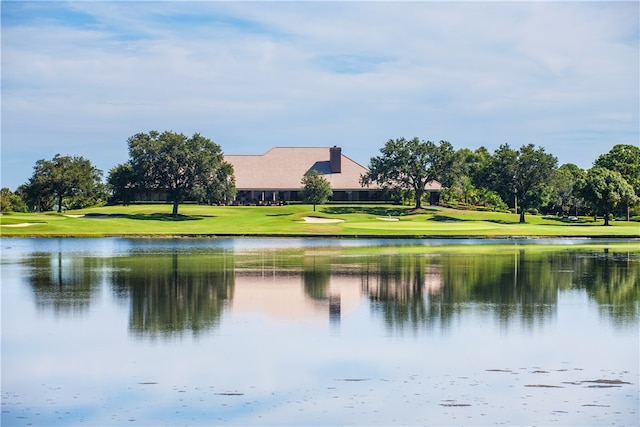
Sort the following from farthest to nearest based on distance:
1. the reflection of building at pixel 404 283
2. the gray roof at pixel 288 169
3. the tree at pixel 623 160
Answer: the tree at pixel 623 160, the gray roof at pixel 288 169, the reflection of building at pixel 404 283

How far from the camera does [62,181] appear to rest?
392 feet

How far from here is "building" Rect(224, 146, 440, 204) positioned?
426ft

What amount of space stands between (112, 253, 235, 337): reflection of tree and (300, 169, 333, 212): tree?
231 feet

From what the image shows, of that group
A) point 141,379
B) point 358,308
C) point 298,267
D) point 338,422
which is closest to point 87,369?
point 141,379

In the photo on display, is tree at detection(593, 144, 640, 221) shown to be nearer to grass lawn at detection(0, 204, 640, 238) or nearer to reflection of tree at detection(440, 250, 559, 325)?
grass lawn at detection(0, 204, 640, 238)

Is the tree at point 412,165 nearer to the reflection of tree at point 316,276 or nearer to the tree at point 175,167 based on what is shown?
the tree at point 175,167

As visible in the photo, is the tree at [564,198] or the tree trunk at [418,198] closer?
the tree trunk at [418,198]

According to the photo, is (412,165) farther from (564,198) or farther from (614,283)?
(614,283)

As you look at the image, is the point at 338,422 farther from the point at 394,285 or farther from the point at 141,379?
the point at 394,285

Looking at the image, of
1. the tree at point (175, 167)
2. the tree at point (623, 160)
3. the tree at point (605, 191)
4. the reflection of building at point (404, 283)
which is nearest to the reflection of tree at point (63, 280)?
the reflection of building at point (404, 283)

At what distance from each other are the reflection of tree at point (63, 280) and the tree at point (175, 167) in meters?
57.8

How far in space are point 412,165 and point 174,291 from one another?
93374 millimetres

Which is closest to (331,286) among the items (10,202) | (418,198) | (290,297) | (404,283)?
(404,283)

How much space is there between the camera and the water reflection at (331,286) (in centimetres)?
2459
